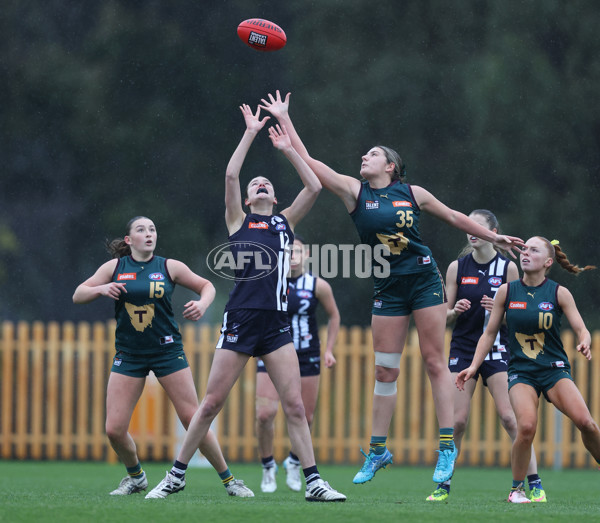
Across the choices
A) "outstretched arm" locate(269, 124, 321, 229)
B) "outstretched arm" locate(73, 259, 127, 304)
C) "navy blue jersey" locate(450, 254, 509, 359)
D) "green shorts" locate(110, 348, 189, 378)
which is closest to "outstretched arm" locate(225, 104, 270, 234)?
"outstretched arm" locate(269, 124, 321, 229)

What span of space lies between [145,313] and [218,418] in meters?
7.77

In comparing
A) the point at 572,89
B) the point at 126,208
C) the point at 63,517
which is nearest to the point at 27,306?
the point at 126,208

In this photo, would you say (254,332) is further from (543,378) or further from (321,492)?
(543,378)

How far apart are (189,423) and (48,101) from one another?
1789cm

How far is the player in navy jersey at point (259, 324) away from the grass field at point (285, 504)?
0.36 meters

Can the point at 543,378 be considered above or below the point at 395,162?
below

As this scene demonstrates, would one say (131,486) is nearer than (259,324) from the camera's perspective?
No

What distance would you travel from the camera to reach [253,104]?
23578 mm

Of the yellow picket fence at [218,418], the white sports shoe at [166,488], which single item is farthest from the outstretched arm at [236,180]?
the yellow picket fence at [218,418]

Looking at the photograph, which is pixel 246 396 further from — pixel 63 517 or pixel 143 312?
pixel 63 517

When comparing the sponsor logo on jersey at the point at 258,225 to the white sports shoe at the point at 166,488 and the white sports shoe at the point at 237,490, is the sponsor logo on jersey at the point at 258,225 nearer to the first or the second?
the white sports shoe at the point at 166,488

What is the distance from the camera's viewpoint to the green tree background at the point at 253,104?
22.0 m

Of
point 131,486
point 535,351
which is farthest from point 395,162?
point 131,486

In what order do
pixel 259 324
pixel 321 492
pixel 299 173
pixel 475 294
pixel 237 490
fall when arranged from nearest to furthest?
pixel 321 492, pixel 259 324, pixel 299 173, pixel 237 490, pixel 475 294
